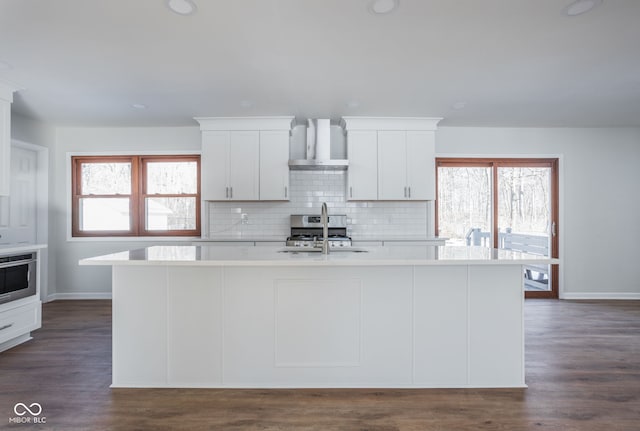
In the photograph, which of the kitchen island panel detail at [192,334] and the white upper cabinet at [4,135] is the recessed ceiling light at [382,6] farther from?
the white upper cabinet at [4,135]

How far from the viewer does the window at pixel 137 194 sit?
204 inches

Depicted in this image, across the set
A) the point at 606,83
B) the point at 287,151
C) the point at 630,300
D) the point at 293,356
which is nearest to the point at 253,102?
the point at 287,151

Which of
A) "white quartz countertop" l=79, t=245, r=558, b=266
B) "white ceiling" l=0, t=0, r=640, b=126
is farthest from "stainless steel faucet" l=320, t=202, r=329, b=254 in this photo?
"white ceiling" l=0, t=0, r=640, b=126

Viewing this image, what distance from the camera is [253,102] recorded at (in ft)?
13.4

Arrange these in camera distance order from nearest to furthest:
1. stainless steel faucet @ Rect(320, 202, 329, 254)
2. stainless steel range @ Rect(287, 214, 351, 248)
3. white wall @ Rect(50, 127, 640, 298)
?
stainless steel faucet @ Rect(320, 202, 329, 254)
stainless steel range @ Rect(287, 214, 351, 248)
white wall @ Rect(50, 127, 640, 298)

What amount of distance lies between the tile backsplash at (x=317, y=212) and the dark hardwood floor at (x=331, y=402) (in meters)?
2.32

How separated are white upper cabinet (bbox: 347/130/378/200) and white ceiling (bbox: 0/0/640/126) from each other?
1.28ft

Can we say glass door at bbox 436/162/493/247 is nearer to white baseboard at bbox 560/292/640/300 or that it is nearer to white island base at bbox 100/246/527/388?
white baseboard at bbox 560/292/640/300

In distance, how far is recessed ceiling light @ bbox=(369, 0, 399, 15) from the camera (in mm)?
2143

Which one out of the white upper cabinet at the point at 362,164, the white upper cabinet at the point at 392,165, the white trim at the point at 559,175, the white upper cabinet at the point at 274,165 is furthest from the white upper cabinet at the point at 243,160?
the white trim at the point at 559,175

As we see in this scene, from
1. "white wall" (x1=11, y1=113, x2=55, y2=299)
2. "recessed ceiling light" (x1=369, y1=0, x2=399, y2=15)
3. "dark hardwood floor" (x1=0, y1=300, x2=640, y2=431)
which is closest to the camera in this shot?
"dark hardwood floor" (x1=0, y1=300, x2=640, y2=431)

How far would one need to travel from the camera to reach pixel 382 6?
2184 mm

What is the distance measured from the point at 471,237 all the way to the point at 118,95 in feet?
16.4

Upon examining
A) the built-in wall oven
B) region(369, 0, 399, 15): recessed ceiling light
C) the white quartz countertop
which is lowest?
the built-in wall oven
